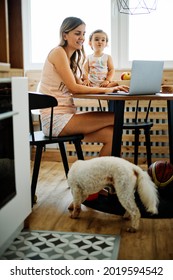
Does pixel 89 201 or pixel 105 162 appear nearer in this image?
pixel 105 162

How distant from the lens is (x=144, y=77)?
2314 mm

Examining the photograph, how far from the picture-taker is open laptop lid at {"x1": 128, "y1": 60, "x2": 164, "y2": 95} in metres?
2.26

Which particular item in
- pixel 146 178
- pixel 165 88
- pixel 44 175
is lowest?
pixel 44 175

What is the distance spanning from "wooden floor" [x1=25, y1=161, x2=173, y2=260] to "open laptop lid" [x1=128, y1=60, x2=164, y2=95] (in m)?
0.69

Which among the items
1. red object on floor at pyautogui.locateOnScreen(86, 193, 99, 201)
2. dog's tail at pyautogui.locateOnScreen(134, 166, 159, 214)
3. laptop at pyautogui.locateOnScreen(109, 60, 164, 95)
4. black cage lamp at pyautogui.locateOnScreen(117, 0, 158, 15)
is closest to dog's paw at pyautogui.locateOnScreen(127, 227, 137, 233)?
dog's tail at pyautogui.locateOnScreen(134, 166, 159, 214)

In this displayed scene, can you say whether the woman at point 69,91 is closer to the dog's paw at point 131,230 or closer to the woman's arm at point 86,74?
the woman's arm at point 86,74

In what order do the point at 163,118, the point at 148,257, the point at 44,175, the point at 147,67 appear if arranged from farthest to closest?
the point at 163,118
the point at 44,175
the point at 147,67
the point at 148,257

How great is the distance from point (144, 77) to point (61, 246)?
989 millimetres

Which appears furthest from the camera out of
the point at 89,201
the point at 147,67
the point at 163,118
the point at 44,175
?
the point at 163,118

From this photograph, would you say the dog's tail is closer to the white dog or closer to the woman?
the white dog

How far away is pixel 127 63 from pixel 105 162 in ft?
5.95
